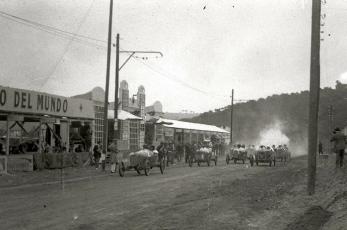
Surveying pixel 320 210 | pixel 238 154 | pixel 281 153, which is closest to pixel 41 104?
pixel 238 154

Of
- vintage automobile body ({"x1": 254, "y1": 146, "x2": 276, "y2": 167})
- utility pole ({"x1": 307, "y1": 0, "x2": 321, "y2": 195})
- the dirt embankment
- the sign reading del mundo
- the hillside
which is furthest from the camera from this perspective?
the hillside

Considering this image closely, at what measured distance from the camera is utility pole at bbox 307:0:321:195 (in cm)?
1480

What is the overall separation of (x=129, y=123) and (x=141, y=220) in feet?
112

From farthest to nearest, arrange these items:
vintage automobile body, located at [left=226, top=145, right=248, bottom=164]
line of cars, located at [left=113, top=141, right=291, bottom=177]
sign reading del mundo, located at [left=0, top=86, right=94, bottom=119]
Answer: vintage automobile body, located at [left=226, top=145, right=248, bottom=164], sign reading del mundo, located at [left=0, top=86, right=94, bottom=119], line of cars, located at [left=113, top=141, right=291, bottom=177]

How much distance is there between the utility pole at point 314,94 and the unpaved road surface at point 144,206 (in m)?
1.20

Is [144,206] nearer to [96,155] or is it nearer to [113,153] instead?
[113,153]

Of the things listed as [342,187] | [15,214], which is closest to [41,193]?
[15,214]

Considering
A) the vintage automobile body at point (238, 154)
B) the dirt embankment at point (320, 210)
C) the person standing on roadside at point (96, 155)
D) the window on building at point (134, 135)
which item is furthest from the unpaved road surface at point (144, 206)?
the window on building at point (134, 135)

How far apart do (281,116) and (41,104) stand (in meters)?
122

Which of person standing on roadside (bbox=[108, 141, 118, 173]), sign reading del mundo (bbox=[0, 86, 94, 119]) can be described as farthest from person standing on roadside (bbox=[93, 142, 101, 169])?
person standing on roadside (bbox=[108, 141, 118, 173])

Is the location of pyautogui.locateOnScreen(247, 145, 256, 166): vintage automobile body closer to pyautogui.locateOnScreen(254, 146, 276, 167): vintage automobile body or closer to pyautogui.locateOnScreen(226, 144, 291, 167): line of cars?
pyautogui.locateOnScreen(226, 144, 291, 167): line of cars

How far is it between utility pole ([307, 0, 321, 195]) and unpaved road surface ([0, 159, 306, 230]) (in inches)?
47.3

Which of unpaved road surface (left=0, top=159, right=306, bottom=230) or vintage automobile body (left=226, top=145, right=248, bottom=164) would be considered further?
vintage automobile body (left=226, top=145, right=248, bottom=164)

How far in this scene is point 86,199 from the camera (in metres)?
14.1
